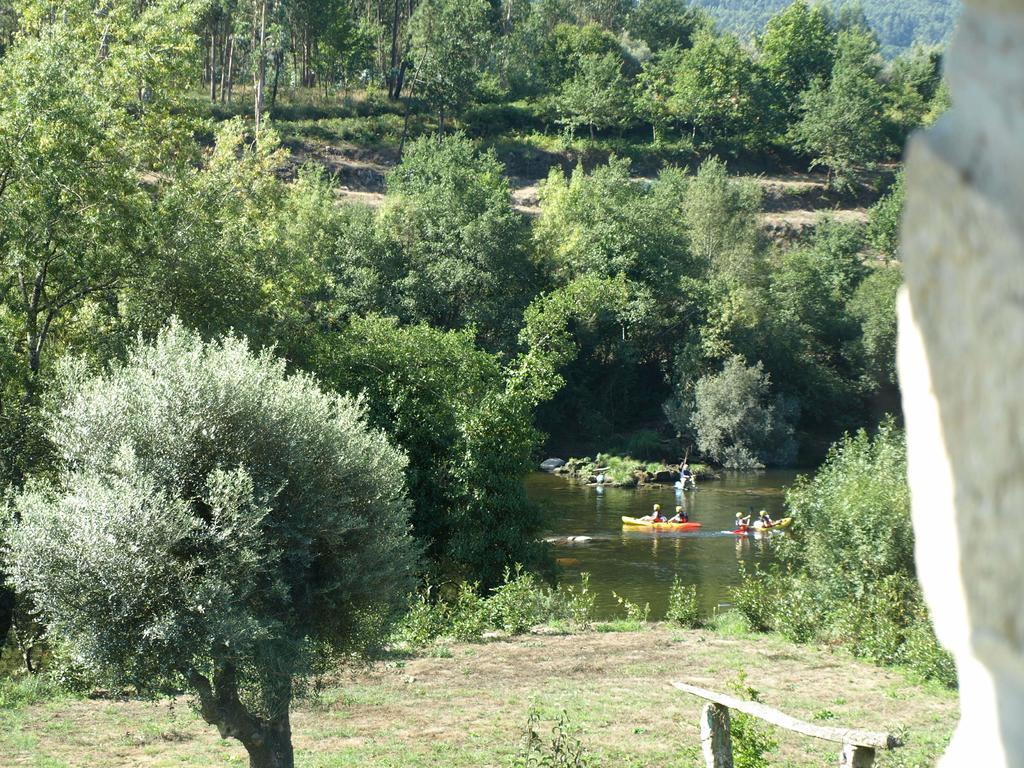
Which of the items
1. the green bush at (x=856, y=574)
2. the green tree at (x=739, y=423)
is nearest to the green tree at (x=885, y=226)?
the green tree at (x=739, y=423)

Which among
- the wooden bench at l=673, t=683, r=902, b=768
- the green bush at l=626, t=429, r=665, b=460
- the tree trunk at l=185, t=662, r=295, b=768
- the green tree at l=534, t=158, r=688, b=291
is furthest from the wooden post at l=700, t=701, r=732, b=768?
the green tree at l=534, t=158, r=688, b=291

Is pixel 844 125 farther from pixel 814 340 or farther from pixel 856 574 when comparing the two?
pixel 856 574

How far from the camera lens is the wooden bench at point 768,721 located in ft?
22.1

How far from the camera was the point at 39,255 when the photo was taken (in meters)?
14.7

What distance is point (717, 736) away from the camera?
7.92m

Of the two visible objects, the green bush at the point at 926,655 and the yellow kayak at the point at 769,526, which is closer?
the green bush at the point at 926,655

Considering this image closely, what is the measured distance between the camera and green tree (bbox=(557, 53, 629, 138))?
68.2 metres

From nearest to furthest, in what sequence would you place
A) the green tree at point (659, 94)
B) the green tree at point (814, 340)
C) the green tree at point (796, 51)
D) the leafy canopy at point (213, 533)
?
the leafy canopy at point (213, 533), the green tree at point (814, 340), the green tree at point (659, 94), the green tree at point (796, 51)

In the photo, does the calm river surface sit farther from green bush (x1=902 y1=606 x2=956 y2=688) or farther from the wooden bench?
the wooden bench

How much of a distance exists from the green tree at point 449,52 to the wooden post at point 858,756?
→ 60.4 m

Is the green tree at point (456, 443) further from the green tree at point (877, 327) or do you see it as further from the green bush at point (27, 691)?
the green tree at point (877, 327)

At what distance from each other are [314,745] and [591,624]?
7668mm

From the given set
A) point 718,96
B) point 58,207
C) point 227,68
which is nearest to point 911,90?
point 718,96

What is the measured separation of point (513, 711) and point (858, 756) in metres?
6.05
